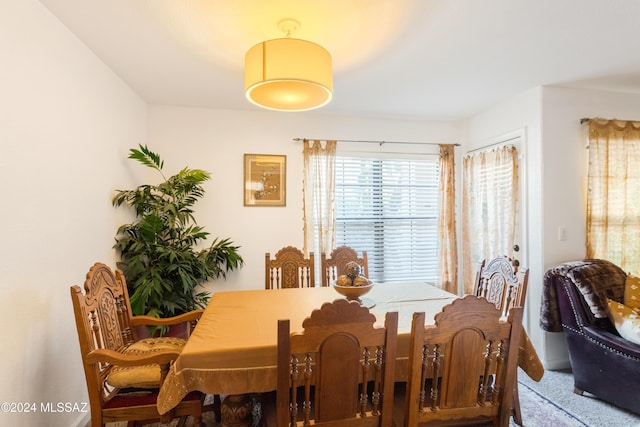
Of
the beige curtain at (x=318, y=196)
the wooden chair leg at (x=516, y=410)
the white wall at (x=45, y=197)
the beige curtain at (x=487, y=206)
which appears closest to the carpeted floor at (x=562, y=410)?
the wooden chair leg at (x=516, y=410)

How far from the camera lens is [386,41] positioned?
6.70 ft

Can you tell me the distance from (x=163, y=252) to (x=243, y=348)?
1656 mm

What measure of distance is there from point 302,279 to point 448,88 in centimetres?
218

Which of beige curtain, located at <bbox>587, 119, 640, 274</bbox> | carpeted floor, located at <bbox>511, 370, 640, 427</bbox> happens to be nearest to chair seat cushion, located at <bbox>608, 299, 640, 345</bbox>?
carpeted floor, located at <bbox>511, 370, 640, 427</bbox>

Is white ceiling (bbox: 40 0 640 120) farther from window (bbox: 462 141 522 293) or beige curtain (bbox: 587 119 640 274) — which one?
window (bbox: 462 141 522 293)

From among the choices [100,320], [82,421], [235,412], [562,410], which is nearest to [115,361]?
[100,320]

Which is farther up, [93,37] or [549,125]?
[93,37]

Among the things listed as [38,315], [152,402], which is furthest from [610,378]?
[38,315]

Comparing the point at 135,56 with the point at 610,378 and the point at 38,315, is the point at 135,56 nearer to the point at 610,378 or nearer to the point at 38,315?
the point at 38,315

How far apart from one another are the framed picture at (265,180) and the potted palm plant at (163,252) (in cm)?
54

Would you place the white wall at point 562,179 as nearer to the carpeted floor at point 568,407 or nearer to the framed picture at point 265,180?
the carpeted floor at point 568,407

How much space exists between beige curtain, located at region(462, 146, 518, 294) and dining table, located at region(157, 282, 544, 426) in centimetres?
143

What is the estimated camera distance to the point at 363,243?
3725 mm

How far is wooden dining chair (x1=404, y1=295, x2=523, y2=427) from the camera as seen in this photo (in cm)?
118
